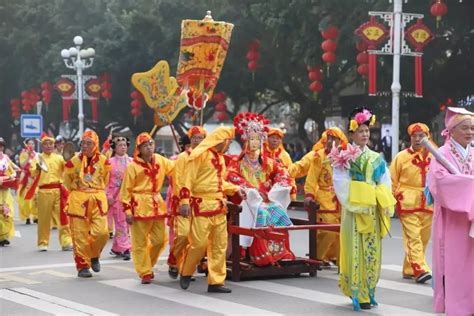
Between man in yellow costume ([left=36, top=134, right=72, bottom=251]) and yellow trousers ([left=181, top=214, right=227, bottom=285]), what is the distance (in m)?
4.50

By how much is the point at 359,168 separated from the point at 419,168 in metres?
2.08

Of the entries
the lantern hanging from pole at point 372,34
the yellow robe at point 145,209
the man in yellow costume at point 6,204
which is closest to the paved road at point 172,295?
the yellow robe at point 145,209

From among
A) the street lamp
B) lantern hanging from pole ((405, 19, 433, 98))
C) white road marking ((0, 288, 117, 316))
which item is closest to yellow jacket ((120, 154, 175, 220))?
white road marking ((0, 288, 117, 316))

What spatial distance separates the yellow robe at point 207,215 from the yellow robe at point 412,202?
2.07 m

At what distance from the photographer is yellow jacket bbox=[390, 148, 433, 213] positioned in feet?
32.0

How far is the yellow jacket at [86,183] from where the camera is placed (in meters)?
10.5

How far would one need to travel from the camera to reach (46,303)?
851 centimetres

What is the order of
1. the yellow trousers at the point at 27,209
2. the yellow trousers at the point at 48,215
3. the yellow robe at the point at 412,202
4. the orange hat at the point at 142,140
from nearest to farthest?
1. the yellow robe at the point at 412,202
2. the orange hat at the point at 142,140
3. the yellow trousers at the point at 48,215
4. the yellow trousers at the point at 27,209

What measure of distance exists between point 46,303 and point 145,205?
176cm

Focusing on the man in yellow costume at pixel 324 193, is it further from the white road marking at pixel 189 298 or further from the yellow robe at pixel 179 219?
the white road marking at pixel 189 298

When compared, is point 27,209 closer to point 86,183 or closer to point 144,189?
point 86,183

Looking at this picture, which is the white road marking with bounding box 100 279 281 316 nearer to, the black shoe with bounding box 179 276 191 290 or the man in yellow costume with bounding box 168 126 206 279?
the black shoe with bounding box 179 276 191 290

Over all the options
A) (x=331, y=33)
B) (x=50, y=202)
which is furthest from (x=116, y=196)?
(x=331, y=33)

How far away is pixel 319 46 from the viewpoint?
987 inches
